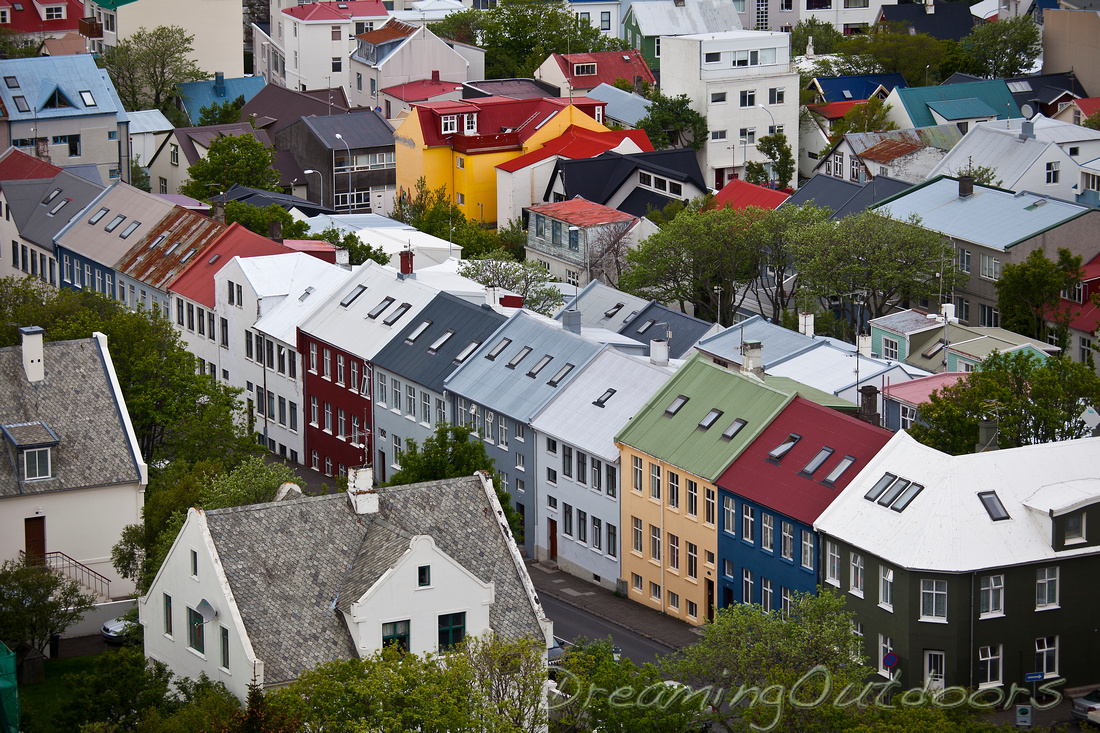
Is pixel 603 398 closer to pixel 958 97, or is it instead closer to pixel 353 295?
pixel 353 295

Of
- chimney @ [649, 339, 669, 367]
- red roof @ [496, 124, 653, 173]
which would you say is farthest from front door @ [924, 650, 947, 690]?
red roof @ [496, 124, 653, 173]

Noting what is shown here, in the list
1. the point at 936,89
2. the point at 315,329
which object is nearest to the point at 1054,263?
the point at 315,329

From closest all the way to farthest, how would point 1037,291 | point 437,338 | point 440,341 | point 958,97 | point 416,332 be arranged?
1. point 440,341
2. point 437,338
3. point 416,332
4. point 1037,291
5. point 958,97

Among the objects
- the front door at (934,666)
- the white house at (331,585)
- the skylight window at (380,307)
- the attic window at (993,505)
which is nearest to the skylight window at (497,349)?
the skylight window at (380,307)

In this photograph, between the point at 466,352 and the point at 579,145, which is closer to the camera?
the point at 466,352

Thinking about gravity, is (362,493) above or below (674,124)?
below

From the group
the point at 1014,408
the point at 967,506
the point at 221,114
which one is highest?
the point at 221,114

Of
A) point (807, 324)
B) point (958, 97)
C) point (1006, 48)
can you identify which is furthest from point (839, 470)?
point (1006, 48)
